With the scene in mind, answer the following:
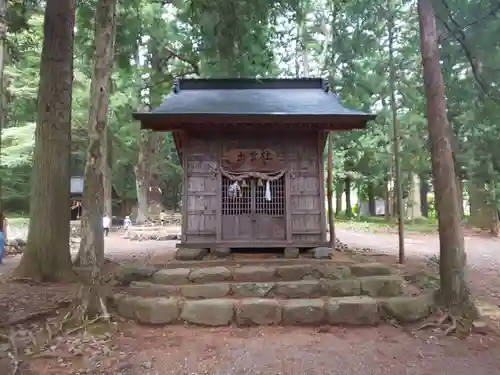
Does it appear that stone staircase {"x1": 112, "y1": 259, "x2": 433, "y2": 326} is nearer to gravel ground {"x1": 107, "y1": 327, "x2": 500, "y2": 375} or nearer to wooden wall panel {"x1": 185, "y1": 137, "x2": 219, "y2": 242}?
gravel ground {"x1": 107, "y1": 327, "x2": 500, "y2": 375}

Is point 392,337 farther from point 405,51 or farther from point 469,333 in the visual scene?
point 405,51

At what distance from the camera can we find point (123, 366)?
466 centimetres

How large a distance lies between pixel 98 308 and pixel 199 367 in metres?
1.84

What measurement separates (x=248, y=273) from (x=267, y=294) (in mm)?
654

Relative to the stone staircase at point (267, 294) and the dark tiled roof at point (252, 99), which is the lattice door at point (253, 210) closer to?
the stone staircase at point (267, 294)

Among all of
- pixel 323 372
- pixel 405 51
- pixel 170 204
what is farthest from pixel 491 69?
pixel 170 204

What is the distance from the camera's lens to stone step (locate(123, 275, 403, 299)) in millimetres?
6684

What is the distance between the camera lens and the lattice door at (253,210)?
906cm

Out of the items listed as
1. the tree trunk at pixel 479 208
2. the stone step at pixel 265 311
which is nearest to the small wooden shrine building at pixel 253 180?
the stone step at pixel 265 311

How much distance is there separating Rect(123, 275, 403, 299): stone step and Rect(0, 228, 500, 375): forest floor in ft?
2.57

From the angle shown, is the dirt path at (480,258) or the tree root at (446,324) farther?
the dirt path at (480,258)

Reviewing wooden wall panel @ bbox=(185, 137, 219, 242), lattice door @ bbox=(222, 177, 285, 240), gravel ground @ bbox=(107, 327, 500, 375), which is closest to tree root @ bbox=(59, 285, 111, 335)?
gravel ground @ bbox=(107, 327, 500, 375)

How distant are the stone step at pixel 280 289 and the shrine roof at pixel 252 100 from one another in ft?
10.8

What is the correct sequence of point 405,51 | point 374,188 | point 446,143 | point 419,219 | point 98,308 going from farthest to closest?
point 374,188 → point 419,219 → point 405,51 → point 446,143 → point 98,308
